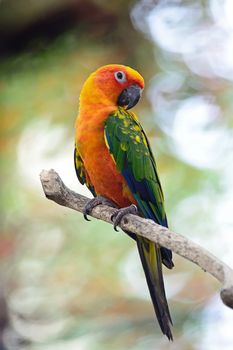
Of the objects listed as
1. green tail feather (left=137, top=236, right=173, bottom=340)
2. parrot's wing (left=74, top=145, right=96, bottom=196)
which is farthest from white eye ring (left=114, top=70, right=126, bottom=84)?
green tail feather (left=137, top=236, right=173, bottom=340)

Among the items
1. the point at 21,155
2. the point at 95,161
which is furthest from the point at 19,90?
the point at 95,161

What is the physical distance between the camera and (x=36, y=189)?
3.93 metres

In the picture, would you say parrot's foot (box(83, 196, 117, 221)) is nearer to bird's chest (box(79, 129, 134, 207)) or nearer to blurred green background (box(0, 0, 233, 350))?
bird's chest (box(79, 129, 134, 207))

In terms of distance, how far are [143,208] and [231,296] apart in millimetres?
721

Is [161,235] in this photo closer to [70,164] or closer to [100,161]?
[100,161]

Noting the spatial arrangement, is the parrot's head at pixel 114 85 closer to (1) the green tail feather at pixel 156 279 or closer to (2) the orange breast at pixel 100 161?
(2) the orange breast at pixel 100 161

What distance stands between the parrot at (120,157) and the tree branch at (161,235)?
3.1 inches

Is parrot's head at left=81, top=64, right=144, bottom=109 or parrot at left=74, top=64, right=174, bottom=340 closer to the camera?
parrot at left=74, top=64, right=174, bottom=340

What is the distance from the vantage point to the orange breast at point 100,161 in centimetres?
216

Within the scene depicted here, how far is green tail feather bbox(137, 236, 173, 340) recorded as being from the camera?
193 centimetres

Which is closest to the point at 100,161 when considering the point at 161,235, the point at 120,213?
the point at 120,213

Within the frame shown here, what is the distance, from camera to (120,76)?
2213mm

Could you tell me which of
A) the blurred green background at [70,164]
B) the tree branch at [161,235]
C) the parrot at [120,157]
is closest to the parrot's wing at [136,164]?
the parrot at [120,157]

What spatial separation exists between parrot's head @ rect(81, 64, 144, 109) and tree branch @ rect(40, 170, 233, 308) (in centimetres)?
35
